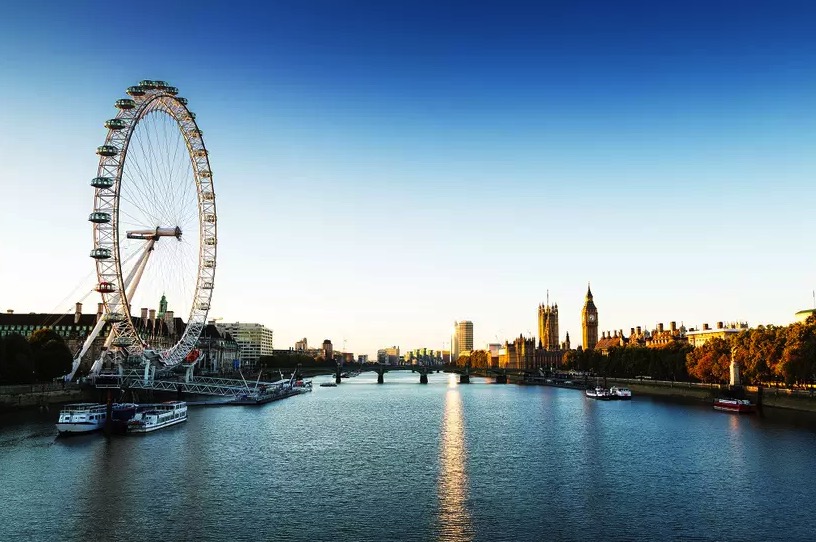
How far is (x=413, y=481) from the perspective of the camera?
49281 mm

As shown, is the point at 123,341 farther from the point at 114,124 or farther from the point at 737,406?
the point at 737,406

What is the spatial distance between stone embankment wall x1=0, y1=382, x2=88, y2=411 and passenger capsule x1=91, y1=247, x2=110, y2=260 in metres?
19.5

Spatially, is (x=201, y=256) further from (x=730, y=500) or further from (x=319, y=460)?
(x=730, y=500)

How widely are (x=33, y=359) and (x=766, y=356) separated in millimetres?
102269

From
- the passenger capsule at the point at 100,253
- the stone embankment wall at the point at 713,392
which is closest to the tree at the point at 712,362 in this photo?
the stone embankment wall at the point at 713,392

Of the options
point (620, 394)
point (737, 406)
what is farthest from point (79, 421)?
point (620, 394)

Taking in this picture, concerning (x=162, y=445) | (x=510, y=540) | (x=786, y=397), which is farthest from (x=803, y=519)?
(x=786, y=397)

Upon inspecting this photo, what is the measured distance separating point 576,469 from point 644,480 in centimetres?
584

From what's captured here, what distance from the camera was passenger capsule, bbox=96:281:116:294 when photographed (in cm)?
8669

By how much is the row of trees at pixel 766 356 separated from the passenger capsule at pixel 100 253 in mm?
88076

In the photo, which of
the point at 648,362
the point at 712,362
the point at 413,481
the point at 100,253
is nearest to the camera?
the point at 413,481

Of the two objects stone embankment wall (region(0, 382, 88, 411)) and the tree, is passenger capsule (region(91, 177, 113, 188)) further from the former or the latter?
the tree

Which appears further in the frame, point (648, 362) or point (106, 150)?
point (648, 362)

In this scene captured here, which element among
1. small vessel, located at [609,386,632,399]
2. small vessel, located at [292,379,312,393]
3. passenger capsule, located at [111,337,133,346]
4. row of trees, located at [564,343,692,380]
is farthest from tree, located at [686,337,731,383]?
passenger capsule, located at [111,337,133,346]
